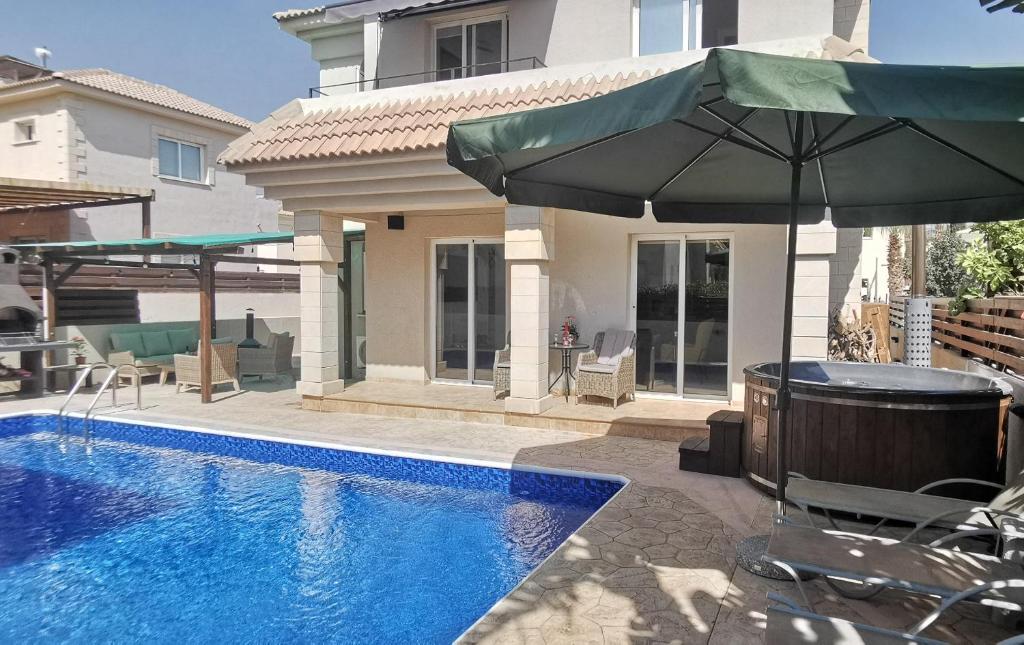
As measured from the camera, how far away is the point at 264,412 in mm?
10984

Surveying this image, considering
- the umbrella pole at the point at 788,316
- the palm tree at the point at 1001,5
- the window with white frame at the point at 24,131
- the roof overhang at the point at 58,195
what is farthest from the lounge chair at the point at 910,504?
the window with white frame at the point at 24,131

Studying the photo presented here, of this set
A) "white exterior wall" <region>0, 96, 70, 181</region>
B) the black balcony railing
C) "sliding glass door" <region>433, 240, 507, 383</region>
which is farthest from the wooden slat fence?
"white exterior wall" <region>0, 96, 70, 181</region>

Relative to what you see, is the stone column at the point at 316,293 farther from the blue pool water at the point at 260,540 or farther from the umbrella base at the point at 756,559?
the umbrella base at the point at 756,559

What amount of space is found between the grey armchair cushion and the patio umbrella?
4641 mm

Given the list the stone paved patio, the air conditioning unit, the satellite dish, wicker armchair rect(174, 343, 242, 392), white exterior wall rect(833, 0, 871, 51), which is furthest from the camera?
the satellite dish

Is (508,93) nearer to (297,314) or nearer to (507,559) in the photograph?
(507,559)

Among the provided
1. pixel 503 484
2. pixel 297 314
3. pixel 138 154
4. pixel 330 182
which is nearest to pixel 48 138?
pixel 138 154

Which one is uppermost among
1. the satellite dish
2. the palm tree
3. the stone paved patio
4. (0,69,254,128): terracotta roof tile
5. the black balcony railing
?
the satellite dish

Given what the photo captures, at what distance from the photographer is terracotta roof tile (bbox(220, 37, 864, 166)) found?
32.0 feet

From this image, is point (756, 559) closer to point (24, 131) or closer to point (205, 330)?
point (205, 330)

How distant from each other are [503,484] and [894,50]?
1626cm

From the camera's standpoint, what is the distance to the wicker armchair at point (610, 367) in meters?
10.3

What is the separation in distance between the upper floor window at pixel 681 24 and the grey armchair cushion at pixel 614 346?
4.65 m

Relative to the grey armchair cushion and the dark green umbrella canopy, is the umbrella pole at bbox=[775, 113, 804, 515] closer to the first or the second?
the dark green umbrella canopy
